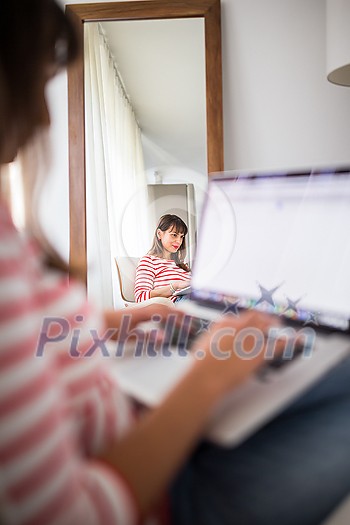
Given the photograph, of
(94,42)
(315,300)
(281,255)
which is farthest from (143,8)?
(315,300)

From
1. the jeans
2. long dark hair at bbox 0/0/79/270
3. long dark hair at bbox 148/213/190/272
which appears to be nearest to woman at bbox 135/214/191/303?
long dark hair at bbox 148/213/190/272

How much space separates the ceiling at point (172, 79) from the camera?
142 centimetres

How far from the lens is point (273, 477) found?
518 millimetres

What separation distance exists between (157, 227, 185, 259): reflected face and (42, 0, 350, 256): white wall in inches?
11.2

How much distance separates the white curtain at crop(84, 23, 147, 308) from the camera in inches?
56.9

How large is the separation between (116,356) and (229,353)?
28 cm

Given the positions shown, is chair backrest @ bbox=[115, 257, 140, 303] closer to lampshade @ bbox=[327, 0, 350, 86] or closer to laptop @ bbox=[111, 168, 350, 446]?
laptop @ bbox=[111, 168, 350, 446]

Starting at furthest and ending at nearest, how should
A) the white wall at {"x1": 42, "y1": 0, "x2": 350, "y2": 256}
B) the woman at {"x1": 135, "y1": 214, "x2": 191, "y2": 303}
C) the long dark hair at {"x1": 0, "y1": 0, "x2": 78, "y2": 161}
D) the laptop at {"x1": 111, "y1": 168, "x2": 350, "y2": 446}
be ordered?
the white wall at {"x1": 42, "y1": 0, "x2": 350, "y2": 256} → the woman at {"x1": 135, "y1": 214, "x2": 191, "y2": 303} → the laptop at {"x1": 111, "y1": 168, "x2": 350, "y2": 446} → the long dark hair at {"x1": 0, "y1": 0, "x2": 78, "y2": 161}

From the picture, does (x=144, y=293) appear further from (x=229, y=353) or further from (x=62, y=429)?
(x=62, y=429)

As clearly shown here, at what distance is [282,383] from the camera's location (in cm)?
55

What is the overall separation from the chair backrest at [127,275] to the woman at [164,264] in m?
0.02

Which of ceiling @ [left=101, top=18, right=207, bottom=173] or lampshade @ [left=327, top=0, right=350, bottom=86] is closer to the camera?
lampshade @ [left=327, top=0, right=350, bottom=86]

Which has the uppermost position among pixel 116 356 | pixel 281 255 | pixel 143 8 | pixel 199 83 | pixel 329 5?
pixel 143 8

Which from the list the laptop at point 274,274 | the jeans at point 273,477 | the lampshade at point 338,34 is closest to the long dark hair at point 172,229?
the laptop at point 274,274
